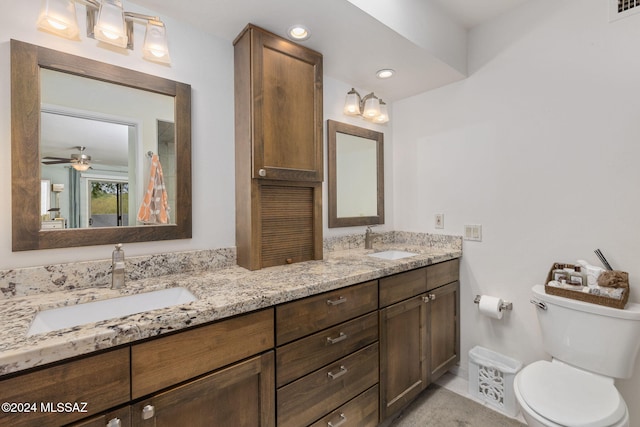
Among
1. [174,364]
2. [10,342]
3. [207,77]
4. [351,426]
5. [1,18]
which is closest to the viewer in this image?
[10,342]

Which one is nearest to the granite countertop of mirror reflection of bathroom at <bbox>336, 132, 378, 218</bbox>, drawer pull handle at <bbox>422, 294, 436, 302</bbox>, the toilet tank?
drawer pull handle at <bbox>422, 294, 436, 302</bbox>

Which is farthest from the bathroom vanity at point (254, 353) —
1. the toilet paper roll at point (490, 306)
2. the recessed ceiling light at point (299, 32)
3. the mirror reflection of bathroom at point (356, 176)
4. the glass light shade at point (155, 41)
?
the recessed ceiling light at point (299, 32)

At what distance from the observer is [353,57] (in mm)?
1797

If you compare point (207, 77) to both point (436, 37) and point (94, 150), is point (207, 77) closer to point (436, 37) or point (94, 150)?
point (94, 150)

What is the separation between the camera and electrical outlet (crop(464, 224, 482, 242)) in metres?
2.02

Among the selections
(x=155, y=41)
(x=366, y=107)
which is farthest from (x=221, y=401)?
(x=366, y=107)

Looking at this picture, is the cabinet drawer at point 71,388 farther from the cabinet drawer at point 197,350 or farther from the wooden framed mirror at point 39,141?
the wooden framed mirror at point 39,141

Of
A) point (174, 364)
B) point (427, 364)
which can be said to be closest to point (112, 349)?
point (174, 364)

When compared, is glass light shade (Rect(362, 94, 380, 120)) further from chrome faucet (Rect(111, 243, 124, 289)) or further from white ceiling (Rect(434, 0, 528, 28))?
chrome faucet (Rect(111, 243, 124, 289))

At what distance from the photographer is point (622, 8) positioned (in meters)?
1.47

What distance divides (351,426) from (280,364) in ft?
1.92

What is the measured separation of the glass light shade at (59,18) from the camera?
1.07 metres

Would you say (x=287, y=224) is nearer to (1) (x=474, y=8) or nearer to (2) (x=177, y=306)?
(2) (x=177, y=306)

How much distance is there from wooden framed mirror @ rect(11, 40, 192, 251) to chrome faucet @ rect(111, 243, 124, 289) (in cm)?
10
